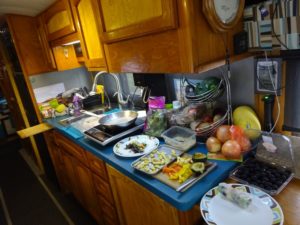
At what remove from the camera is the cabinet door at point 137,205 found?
3.09 ft

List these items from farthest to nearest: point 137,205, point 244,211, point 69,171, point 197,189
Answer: point 69,171 < point 137,205 < point 197,189 < point 244,211

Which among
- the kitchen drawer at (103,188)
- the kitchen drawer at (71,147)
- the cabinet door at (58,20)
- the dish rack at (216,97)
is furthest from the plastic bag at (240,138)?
the cabinet door at (58,20)

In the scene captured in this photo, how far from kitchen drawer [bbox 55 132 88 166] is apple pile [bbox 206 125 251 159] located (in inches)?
37.2

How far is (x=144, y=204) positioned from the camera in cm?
107

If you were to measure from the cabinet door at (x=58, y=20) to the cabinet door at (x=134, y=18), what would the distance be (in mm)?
576

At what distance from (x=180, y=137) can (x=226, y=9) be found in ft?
2.24

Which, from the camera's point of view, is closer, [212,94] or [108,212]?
[212,94]

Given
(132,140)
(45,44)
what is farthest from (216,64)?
(45,44)

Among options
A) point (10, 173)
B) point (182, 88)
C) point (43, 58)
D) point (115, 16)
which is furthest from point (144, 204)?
point (10, 173)

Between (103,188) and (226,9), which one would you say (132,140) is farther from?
(226,9)

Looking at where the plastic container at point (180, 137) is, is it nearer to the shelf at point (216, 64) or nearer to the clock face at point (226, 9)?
the shelf at point (216, 64)

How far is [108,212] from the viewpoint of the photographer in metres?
1.54

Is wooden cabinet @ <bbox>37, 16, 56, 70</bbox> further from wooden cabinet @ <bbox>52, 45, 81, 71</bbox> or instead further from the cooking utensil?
the cooking utensil

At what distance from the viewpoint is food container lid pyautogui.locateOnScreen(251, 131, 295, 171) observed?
899mm
